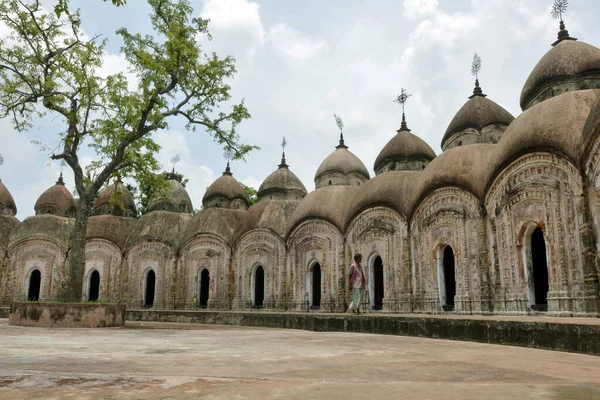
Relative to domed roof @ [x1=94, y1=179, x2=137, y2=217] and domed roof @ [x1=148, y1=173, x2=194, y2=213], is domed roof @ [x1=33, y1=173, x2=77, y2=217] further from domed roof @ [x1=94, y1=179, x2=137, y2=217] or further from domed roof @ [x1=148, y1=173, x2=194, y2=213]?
domed roof @ [x1=148, y1=173, x2=194, y2=213]

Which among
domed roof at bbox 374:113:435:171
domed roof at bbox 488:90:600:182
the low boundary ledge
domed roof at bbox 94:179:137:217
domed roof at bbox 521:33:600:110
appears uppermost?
domed roof at bbox 521:33:600:110

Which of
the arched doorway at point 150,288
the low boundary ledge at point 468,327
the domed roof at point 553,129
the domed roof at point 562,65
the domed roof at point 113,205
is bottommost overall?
the low boundary ledge at point 468,327

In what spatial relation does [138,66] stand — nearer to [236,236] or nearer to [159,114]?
[159,114]

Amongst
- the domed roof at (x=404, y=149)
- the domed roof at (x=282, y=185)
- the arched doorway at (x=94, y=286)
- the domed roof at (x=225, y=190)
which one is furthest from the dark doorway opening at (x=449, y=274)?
the arched doorway at (x=94, y=286)

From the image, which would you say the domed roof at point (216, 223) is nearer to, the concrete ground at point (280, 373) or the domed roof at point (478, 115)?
the domed roof at point (478, 115)

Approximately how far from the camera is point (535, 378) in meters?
3.25

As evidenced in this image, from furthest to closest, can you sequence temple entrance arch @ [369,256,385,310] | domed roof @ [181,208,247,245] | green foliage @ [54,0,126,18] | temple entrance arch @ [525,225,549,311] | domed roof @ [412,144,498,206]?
domed roof @ [181,208,247,245] < temple entrance arch @ [369,256,385,310] < domed roof @ [412,144,498,206] < temple entrance arch @ [525,225,549,311] < green foliage @ [54,0,126,18]

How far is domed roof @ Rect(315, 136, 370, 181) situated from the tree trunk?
12.1m

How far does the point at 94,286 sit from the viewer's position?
955 inches

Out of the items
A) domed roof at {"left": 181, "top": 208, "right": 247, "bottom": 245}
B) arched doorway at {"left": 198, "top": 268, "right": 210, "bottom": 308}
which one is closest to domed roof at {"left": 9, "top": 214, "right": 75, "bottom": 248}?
domed roof at {"left": 181, "top": 208, "right": 247, "bottom": 245}

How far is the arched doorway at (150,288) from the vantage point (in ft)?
75.4

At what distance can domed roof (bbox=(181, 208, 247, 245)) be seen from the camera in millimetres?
21250

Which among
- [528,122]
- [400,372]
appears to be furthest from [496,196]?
[400,372]

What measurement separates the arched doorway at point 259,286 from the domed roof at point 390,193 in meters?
5.61
